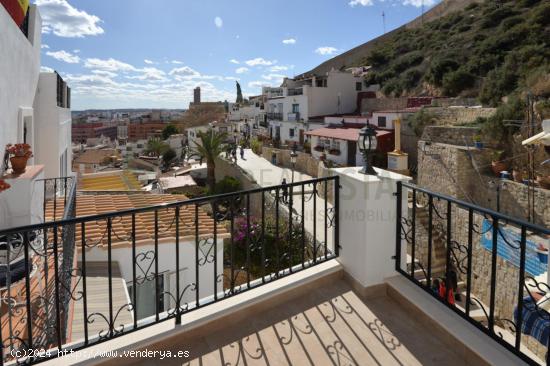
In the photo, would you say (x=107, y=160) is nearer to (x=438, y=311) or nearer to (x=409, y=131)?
(x=409, y=131)

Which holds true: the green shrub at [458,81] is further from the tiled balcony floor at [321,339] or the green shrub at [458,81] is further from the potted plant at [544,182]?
the tiled balcony floor at [321,339]

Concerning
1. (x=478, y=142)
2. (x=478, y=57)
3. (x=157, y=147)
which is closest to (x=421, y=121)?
(x=478, y=142)

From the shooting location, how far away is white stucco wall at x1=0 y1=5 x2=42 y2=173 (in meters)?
5.41

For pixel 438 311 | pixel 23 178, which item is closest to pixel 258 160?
pixel 23 178

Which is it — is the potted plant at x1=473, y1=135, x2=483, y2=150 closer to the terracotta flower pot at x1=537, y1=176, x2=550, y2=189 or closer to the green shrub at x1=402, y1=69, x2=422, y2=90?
the terracotta flower pot at x1=537, y1=176, x2=550, y2=189

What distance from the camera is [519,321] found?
2086 millimetres

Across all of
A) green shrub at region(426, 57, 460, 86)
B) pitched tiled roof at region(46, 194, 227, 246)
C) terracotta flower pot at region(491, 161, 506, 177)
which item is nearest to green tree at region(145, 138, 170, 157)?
green shrub at region(426, 57, 460, 86)

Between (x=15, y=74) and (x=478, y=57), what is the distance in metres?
27.3

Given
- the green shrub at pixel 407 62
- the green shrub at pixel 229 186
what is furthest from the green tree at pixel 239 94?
the green shrub at pixel 229 186

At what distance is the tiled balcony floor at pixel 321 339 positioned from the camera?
2.36 metres

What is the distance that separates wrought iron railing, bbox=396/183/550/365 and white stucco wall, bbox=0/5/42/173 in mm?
5783

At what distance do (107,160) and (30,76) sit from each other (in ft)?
123

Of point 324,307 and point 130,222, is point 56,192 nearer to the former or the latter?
point 130,222

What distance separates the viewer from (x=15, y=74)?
20.2 feet
